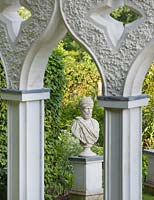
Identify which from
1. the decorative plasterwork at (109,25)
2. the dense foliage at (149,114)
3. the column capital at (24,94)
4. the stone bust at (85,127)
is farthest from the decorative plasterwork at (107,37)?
the dense foliage at (149,114)

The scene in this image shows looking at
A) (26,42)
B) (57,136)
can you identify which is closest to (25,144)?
(26,42)

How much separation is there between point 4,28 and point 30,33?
0.33 meters

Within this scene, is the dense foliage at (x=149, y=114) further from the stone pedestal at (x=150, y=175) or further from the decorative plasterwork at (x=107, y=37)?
the decorative plasterwork at (x=107, y=37)

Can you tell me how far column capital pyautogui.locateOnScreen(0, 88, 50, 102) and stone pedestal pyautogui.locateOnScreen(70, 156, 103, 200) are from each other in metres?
3.33

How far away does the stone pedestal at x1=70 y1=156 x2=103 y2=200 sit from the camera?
8406mm

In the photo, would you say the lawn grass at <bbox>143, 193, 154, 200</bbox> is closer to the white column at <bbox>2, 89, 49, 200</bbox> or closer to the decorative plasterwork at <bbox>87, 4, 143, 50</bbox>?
the white column at <bbox>2, 89, 49, 200</bbox>

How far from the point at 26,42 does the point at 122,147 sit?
1211 millimetres

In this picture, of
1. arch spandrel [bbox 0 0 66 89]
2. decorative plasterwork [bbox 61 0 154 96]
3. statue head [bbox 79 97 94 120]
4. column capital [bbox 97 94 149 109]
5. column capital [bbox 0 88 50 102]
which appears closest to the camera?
decorative plasterwork [bbox 61 0 154 96]

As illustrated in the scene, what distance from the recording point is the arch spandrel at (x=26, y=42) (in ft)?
15.5

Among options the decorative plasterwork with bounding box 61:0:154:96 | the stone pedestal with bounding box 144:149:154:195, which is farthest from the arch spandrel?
the stone pedestal with bounding box 144:149:154:195

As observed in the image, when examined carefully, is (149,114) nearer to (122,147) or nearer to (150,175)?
(150,175)

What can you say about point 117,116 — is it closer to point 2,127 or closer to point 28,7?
point 28,7

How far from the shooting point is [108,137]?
4.54m

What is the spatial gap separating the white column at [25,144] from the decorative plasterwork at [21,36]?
168mm
